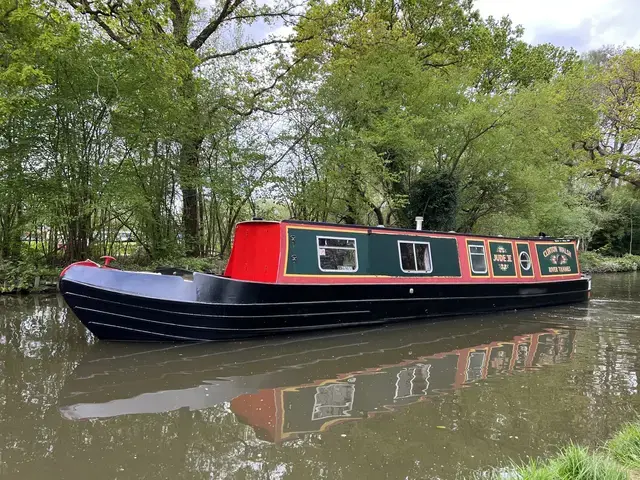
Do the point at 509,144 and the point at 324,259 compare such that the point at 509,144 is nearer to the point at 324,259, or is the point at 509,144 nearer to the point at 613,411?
the point at 324,259

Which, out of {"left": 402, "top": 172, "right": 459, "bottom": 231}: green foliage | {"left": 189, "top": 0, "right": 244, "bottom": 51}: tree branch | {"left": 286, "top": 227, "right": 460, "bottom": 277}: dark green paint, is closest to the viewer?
{"left": 286, "top": 227, "right": 460, "bottom": 277}: dark green paint

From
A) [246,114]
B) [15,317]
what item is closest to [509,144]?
[246,114]

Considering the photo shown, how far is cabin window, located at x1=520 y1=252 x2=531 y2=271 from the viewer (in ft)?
32.1

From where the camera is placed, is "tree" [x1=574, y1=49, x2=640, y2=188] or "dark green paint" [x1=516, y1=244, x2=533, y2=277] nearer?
"dark green paint" [x1=516, y1=244, x2=533, y2=277]

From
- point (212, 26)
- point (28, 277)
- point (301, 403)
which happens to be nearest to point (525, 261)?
point (301, 403)

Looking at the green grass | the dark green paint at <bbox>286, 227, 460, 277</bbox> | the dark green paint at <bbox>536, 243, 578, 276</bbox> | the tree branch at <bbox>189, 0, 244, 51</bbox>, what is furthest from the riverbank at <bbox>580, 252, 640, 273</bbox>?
the green grass

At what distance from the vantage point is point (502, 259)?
30.9ft

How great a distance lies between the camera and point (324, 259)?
22.6 feet

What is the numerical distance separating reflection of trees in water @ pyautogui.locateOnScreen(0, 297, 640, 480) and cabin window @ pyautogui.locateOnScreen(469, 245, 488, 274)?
3996mm

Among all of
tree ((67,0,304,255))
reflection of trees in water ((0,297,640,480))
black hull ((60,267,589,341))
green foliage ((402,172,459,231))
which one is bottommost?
reflection of trees in water ((0,297,640,480))

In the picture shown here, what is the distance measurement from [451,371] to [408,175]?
1014 cm

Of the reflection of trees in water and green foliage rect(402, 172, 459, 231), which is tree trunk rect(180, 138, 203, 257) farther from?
the reflection of trees in water

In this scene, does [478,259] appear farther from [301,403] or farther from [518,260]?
[301,403]

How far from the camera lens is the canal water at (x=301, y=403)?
3.03 meters
